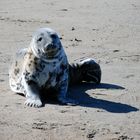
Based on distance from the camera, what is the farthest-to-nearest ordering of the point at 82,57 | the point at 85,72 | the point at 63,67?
the point at 82,57, the point at 85,72, the point at 63,67

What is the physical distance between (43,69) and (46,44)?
357 millimetres

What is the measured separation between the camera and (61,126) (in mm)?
7605

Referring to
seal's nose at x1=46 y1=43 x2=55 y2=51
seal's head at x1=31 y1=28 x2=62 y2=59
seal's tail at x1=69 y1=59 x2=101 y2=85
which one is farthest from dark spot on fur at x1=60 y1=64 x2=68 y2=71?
seal's tail at x1=69 y1=59 x2=101 y2=85

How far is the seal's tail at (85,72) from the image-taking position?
31.5 ft

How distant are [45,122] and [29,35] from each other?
544 cm

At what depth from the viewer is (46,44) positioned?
8312 mm

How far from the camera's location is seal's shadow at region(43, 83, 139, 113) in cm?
836

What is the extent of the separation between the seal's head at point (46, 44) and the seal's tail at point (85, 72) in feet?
3.64

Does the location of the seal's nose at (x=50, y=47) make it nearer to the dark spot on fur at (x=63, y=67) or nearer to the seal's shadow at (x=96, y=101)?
the dark spot on fur at (x=63, y=67)

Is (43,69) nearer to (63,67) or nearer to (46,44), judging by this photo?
(63,67)

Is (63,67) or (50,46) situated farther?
(63,67)

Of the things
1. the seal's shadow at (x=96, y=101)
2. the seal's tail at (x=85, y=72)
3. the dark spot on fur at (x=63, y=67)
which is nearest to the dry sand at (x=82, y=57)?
the seal's shadow at (x=96, y=101)

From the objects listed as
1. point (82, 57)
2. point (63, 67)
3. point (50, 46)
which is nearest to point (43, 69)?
point (63, 67)

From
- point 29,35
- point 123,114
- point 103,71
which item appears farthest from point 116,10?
point 123,114
